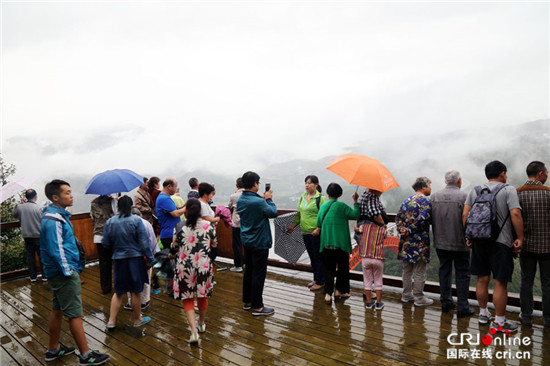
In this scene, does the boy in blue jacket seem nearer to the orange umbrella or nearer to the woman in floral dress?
the woman in floral dress

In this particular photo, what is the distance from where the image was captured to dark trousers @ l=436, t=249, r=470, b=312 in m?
4.36

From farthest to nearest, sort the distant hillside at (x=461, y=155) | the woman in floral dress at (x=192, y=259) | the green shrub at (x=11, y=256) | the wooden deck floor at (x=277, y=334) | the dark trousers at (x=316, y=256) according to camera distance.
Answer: the distant hillside at (x=461, y=155), the green shrub at (x=11, y=256), the dark trousers at (x=316, y=256), the woman in floral dress at (x=192, y=259), the wooden deck floor at (x=277, y=334)

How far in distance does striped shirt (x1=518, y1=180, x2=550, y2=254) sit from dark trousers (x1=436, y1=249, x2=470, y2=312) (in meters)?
0.69

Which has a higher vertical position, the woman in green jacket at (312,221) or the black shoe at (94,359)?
the woman in green jacket at (312,221)

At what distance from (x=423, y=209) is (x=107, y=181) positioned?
466cm

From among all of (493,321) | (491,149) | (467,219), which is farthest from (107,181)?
(491,149)

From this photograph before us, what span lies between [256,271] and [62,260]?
89.2 inches

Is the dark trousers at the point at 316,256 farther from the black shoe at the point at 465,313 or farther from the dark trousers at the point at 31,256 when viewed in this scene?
the dark trousers at the point at 31,256

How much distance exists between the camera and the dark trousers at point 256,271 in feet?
15.1

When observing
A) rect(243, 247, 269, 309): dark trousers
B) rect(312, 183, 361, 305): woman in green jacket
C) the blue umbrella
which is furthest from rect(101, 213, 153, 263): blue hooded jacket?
rect(312, 183, 361, 305): woman in green jacket

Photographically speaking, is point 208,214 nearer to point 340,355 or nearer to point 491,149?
point 340,355

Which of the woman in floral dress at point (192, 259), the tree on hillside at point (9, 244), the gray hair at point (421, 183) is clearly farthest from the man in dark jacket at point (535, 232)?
the tree on hillside at point (9, 244)

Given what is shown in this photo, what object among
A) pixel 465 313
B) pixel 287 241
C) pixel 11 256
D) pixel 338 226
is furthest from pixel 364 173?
pixel 11 256

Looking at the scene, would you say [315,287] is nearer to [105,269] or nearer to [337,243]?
[337,243]
